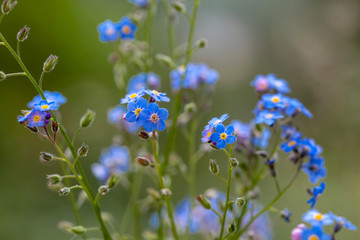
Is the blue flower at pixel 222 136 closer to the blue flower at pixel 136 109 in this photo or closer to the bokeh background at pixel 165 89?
the blue flower at pixel 136 109

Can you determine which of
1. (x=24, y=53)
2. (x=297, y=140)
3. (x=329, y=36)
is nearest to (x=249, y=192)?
(x=297, y=140)

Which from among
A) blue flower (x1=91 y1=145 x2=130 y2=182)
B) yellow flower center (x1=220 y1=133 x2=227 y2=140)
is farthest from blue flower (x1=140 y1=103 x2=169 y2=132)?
blue flower (x1=91 y1=145 x2=130 y2=182)

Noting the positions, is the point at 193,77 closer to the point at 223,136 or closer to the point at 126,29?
the point at 126,29

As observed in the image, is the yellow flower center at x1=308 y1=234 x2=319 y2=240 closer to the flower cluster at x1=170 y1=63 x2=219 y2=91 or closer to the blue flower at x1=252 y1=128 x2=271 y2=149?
the blue flower at x1=252 y1=128 x2=271 y2=149

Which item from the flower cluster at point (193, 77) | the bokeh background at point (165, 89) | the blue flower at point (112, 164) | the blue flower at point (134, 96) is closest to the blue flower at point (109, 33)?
the flower cluster at point (193, 77)

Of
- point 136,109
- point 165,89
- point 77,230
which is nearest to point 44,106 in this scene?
point 136,109

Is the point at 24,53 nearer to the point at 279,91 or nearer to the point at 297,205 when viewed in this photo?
the point at 297,205
